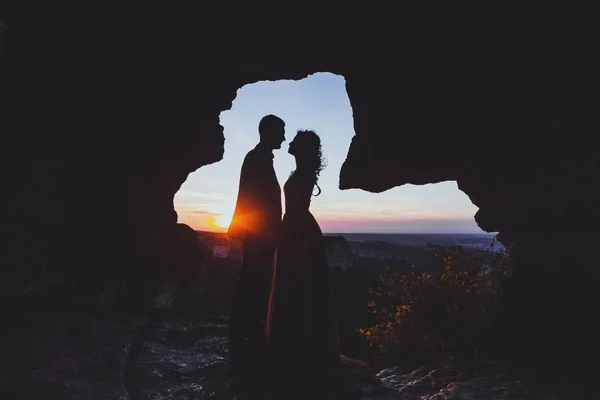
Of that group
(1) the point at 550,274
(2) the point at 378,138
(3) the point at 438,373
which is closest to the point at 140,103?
(2) the point at 378,138

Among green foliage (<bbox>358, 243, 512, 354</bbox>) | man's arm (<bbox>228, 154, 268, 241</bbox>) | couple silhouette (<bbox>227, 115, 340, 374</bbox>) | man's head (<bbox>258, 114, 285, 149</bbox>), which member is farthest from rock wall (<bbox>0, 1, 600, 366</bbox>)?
man's arm (<bbox>228, 154, 268, 241</bbox>)

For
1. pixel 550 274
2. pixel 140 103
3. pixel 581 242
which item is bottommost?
pixel 550 274

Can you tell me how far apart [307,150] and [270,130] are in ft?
2.85

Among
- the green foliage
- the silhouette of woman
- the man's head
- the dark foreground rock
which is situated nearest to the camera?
the dark foreground rock

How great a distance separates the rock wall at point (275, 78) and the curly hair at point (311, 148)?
222cm

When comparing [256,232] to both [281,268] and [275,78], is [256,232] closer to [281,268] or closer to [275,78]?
[281,268]

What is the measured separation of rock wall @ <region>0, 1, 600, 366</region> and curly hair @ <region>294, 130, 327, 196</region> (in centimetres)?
222

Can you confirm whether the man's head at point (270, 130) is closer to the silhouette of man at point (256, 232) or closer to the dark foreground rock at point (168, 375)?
the silhouette of man at point (256, 232)

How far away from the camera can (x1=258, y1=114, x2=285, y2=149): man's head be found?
4652 mm

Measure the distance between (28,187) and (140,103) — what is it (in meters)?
2.52

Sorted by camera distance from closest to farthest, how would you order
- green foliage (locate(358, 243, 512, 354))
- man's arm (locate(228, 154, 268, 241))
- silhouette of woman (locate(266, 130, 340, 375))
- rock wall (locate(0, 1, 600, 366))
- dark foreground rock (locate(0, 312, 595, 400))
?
dark foreground rock (locate(0, 312, 595, 400))
silhouette of woman (locate(266, 130, 340, 375))
rock wall (locate(0, 1, 600, 366))
man's arm (locate(228, 154, 268, 241))
green foliage (locate(358, 243, 512, 354))

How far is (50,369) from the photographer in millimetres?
3719

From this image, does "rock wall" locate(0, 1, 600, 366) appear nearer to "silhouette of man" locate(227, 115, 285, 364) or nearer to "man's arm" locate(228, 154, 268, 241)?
"silhouette of man" locate(227, 115, 285, 364)

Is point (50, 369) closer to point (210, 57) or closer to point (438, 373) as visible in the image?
point (438, 373)
